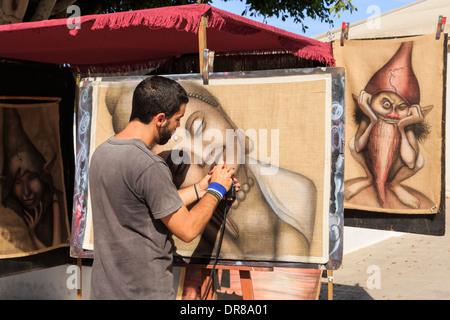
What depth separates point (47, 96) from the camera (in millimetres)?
3959

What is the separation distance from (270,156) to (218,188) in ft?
1.22

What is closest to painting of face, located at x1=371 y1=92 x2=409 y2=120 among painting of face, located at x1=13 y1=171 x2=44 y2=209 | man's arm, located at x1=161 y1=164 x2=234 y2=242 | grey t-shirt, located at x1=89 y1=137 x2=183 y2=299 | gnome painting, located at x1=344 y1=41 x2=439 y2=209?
gnome painting, located at x1=344 y1=41 x2=439 y2=209

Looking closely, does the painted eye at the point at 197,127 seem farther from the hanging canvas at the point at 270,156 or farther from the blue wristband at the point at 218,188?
the blue wristband at the point at 218,188

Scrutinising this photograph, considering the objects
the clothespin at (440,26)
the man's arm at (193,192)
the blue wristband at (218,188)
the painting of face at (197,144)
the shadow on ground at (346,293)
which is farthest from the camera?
the shadow on ground at (346,293)

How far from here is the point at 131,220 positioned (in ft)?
7.03

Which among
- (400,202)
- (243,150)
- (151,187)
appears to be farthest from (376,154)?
(151,187)

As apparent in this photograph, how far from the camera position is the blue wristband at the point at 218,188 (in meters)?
2.38

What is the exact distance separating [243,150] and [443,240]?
19.2 feet

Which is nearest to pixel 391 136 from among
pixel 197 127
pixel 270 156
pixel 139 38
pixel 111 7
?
pixel 270 156

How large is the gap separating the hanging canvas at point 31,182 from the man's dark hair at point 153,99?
1938mm

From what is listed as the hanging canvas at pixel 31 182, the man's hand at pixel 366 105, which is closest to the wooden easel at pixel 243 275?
the hanging canvas at pixel 31 182

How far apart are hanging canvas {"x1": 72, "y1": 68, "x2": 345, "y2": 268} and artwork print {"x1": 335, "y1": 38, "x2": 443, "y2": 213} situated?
1604 mm

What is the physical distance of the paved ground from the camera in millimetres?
5230

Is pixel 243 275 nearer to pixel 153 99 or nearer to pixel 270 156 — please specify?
pixel 270 156
